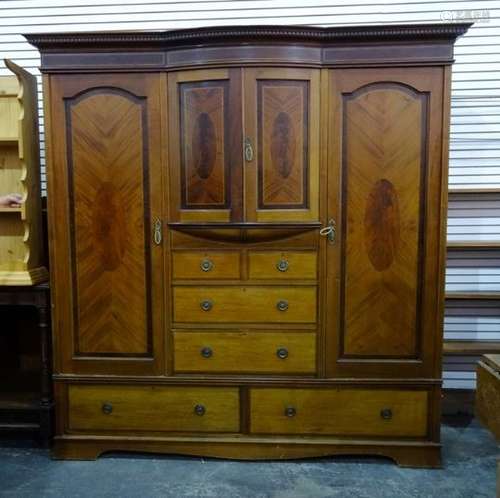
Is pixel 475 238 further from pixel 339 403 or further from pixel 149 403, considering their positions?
pixel 149 403

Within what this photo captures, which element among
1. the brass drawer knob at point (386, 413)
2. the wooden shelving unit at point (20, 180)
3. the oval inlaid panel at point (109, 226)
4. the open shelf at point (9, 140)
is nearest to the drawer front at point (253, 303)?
the oval inlaid panel at point (109, 226)

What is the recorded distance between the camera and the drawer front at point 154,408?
257cm

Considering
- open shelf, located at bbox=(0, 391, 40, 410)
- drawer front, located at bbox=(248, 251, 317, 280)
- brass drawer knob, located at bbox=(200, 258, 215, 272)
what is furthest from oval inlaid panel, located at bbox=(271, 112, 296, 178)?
open shelf, located at bbox=(0, 391, 40, 410)

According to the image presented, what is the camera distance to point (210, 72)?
2.37m

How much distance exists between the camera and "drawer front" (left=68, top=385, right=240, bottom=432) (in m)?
2.57

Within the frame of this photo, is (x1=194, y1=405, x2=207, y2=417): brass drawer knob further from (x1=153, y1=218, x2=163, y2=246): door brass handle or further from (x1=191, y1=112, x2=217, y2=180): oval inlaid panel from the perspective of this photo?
(x1=191, y1=112, x2=217, y2=180): oval inlaid panel

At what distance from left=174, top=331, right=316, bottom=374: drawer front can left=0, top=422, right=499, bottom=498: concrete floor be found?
0.51 meters

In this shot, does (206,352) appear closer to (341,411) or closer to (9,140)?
(341,411)

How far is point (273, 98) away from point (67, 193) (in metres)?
1.15

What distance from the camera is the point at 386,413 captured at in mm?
2521

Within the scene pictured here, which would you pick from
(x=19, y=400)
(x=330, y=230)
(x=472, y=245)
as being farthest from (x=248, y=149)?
(x=19, y=400)

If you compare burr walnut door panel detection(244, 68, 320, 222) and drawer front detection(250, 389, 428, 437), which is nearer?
burr walnut door panel detection(244, 68, 320, 222)

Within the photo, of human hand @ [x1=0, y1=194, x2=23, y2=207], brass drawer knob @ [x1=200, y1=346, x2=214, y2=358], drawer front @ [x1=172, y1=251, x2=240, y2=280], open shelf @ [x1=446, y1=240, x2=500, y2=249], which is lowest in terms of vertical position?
brass drawer knob @ [x1=200, y1=346, x2=214, y2=358]

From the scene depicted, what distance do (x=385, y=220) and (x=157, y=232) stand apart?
Result: 1.16m
